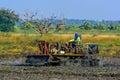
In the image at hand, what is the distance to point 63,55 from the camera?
27.5 m

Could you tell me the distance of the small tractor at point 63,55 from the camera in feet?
90.0

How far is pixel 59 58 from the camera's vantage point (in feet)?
90.9

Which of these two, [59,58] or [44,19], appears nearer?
[59,58]

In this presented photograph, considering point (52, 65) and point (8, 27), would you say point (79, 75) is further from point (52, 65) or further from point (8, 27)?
point (8, 27)

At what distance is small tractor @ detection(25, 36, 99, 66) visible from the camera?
27.4m

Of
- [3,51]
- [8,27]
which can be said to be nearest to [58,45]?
[3,51]

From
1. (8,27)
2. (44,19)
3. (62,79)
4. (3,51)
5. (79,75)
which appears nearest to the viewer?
(62,79)

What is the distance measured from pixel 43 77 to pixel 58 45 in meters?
6.91

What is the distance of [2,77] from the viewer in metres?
21.2

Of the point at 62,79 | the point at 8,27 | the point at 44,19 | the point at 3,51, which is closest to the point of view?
the point at 62,79

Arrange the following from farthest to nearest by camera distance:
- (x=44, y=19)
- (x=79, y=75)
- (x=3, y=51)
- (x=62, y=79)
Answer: (x=44, y=19) → (x=3, y=51) → (x=79, y=75) → (x=62, y=79)

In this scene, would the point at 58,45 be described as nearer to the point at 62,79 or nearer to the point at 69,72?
the point at 69,72

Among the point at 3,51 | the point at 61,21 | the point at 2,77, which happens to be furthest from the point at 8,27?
the point at 2,77

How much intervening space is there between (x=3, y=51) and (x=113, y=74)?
19.0m
